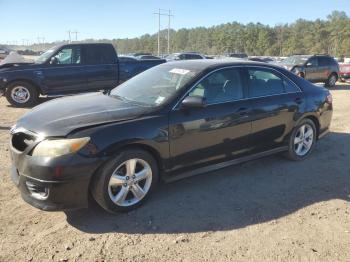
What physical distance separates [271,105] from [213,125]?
3.83 feet

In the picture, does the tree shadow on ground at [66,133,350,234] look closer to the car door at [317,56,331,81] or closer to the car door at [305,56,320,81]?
the car door at [305,56,320,81]

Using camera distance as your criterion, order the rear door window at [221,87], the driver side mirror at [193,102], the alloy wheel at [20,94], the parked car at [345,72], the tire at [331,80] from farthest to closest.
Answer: the parked car at [345,72]
the tire at [331,80]
the alloy wheel at [20,94]
the rear door window at [221,87]
the driver side mirror at [193,102]

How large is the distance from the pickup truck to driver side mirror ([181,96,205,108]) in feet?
24.5

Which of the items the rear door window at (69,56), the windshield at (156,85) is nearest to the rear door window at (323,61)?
the rear door window at (69,56)

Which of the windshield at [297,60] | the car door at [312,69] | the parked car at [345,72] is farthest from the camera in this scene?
the parked car at [345,72]

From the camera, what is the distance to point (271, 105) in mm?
5410

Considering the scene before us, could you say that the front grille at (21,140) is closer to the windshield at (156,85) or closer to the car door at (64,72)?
the windshield at (156,85)

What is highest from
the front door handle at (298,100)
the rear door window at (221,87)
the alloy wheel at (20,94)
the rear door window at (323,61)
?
the rear door window at (323,61)

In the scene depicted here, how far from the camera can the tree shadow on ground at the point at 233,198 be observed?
13.1ft

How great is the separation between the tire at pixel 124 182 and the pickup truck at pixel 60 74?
7610 millimetres

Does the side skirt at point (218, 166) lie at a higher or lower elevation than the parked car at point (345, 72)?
lower

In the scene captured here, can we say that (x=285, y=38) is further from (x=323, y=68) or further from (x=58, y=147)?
(x=58, y=147)

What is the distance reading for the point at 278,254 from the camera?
351 cm

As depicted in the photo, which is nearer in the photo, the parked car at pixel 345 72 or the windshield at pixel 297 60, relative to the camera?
the windshield at pixel 297 60
